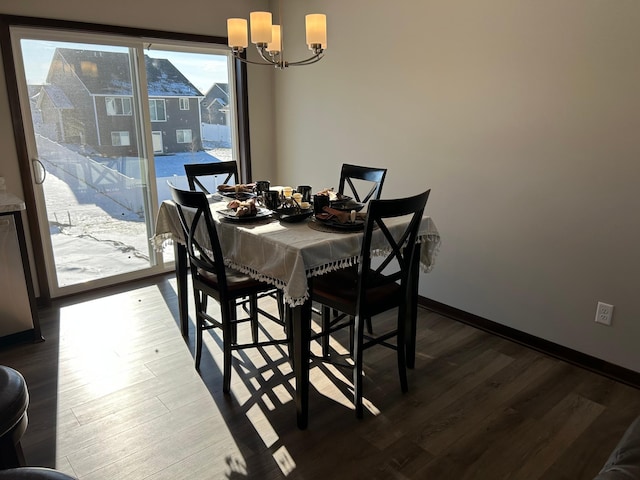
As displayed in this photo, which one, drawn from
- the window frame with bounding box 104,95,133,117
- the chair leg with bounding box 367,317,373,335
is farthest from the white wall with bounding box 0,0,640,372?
the chair leg with bounding box 367,317,373,335

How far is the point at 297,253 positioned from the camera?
199cm

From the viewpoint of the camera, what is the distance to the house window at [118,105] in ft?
12.4

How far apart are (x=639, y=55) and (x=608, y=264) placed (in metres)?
1.08

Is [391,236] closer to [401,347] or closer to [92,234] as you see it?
[401,347]

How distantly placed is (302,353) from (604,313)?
5.77ft

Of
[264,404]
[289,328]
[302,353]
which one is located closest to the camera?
[302,353]

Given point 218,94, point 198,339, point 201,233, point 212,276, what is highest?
point 218,94

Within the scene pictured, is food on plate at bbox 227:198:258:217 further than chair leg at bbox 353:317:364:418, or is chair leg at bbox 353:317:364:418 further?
food on plate at bbox 227:198:258:217

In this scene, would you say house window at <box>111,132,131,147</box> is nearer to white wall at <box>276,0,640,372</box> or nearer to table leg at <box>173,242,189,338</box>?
table leg at <box>173,242,189,338</box>

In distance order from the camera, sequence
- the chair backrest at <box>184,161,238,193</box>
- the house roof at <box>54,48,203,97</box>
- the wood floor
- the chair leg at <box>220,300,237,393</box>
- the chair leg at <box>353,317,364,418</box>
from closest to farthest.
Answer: the wood floor → the chair leg at <box>353,317,364,418</box> → the chair leg at <box>220,300,237,393</box> → the chair backrest at <box>184,161,238,193</box> → the house roof at <box>54,48,203,97</box>

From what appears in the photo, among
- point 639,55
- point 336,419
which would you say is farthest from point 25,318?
point 639,55

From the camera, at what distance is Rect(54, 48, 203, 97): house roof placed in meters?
3.60

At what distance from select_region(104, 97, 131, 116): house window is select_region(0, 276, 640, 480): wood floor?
1.84m

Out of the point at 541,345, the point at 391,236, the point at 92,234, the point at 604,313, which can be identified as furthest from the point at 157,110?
the point at 604,313
